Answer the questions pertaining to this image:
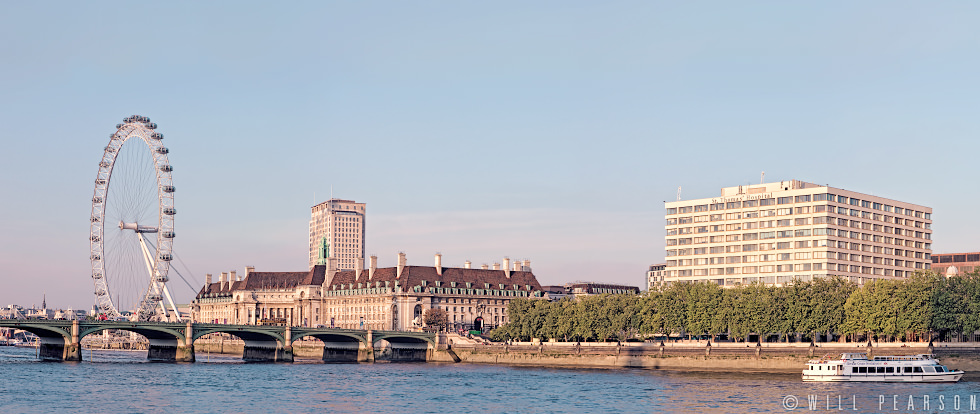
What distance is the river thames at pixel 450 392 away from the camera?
103m

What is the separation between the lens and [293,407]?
105 m

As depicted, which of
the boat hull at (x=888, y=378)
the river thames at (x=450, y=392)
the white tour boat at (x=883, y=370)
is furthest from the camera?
the white tour boat at (x=883, y=370)

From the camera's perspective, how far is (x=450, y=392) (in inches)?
4860

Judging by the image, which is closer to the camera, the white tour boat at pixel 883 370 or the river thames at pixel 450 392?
the river thames at pixel 450 392

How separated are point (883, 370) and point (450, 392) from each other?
161 ft

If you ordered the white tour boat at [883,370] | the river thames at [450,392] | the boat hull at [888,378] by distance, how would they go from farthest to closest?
the white tour boat at [883,370]
the boat hull at [888,378]
the river thames at [450,392]

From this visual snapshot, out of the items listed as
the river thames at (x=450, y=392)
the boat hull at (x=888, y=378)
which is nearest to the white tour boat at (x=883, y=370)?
the boat hull at (x=888, y=378)

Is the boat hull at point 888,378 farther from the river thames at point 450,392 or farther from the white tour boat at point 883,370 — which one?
the river thames at point 450,392

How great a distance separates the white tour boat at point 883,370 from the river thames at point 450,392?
2546mm

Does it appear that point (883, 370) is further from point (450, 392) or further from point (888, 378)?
point (450, 392)

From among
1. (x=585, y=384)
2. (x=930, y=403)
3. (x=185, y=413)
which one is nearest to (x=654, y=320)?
(x=585, y=384)

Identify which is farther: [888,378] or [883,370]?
[883,370]

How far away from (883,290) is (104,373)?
102 metres

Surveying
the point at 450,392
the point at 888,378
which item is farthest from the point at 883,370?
the point at 450,392
